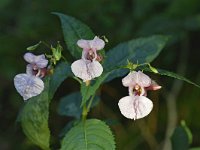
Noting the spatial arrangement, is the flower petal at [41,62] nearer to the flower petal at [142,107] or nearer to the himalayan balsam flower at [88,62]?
the himalayan balsam flower at [88,62]

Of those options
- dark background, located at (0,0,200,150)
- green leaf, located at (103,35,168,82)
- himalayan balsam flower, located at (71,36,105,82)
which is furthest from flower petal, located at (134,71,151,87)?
dark background, located at (0,0,200,150)

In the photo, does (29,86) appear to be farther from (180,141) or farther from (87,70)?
(180,141)

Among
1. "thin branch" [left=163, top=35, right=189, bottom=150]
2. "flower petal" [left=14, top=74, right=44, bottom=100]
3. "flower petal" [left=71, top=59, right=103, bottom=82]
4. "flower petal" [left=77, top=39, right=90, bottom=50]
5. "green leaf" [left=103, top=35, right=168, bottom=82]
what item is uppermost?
"flower petal" [left=77, top=39, right=90, bottom=50]

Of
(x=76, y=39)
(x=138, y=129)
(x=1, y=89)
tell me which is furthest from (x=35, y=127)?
(x=1, y=89)

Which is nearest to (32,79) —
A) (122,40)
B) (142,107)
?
(142,107)

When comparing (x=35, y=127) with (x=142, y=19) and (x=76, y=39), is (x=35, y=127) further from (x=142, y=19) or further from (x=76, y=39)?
(x=142, y=19)

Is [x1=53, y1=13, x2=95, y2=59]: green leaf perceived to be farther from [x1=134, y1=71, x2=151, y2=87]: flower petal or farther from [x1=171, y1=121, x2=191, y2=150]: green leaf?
[x1=171, y1=121, x2=191, y2=150]: green leaf
